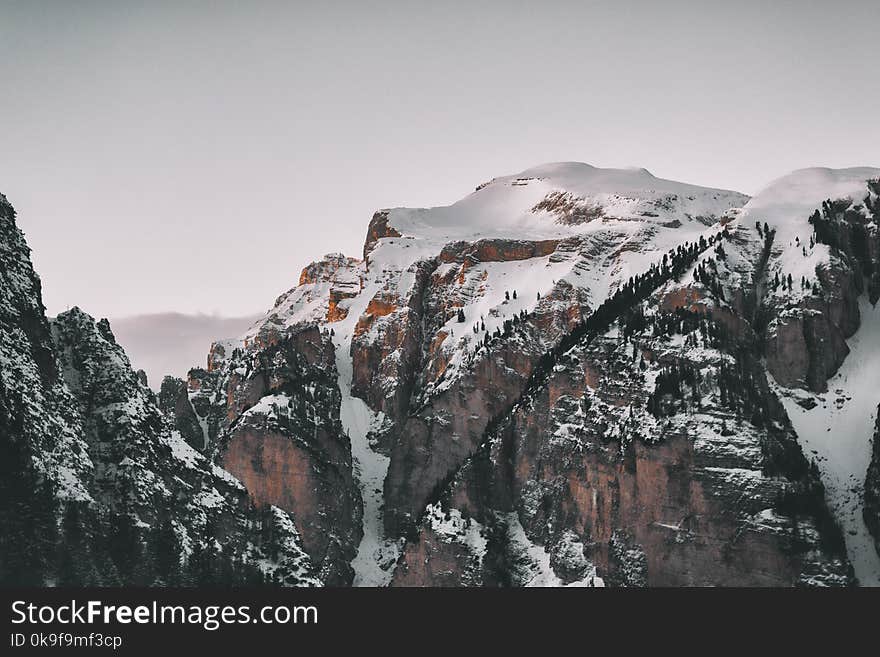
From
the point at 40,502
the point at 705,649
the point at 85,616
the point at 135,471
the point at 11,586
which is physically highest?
the point at 135,471

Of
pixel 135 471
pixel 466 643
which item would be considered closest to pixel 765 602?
pixel 466 643

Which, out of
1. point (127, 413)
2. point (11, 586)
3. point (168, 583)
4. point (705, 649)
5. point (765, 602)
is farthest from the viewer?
point (127, 413)

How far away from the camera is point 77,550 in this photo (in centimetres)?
16662

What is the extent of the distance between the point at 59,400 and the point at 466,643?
325 feet

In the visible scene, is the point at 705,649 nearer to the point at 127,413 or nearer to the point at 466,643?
the point at 466,643

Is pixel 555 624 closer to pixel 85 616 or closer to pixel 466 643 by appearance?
pixel 466 643

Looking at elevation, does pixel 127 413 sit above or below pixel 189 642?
above

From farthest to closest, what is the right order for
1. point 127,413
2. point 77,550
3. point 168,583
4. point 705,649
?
point 127,413 → point 168,583 → point 77,550 → point 705,649

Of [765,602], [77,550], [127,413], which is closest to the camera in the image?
[765,602]

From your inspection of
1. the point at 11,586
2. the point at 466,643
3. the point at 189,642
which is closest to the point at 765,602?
the point at 466,643

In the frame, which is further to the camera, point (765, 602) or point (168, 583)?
point (168, 583)

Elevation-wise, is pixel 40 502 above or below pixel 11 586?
above

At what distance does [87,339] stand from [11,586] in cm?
5063

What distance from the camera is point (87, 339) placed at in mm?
198750
